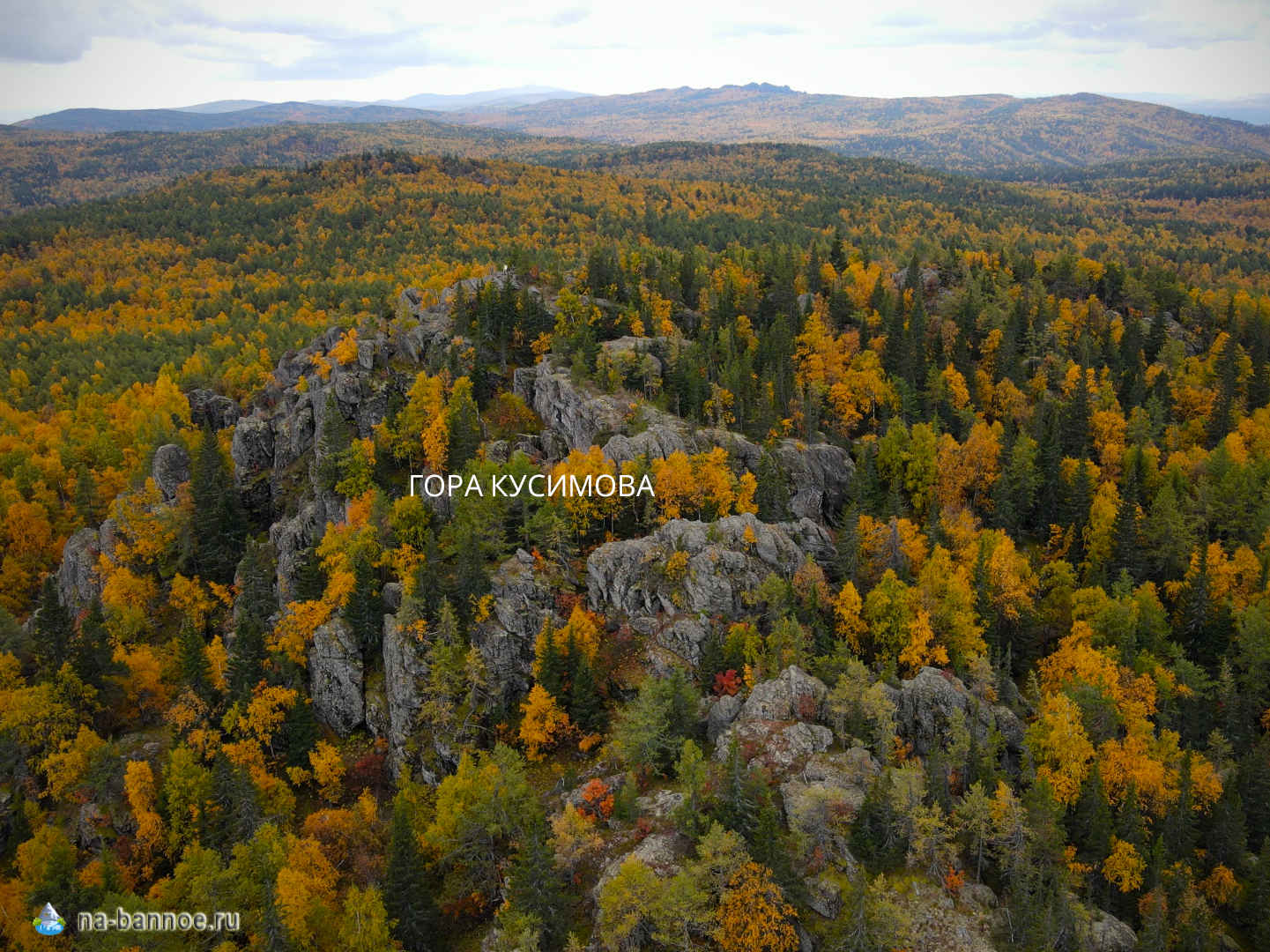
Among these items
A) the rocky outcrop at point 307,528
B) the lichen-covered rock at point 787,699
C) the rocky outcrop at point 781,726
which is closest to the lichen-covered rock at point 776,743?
the rocky outcrop at point 781,726

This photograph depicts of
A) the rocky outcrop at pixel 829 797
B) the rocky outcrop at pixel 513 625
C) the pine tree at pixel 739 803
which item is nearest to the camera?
the pine tree at pixel 739 803

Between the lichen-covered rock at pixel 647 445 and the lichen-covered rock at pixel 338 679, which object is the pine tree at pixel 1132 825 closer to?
the lichen-covered rock at pixel 647 445

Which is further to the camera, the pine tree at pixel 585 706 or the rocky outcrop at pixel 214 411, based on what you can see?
the rocky outcrop at pixel 214 411

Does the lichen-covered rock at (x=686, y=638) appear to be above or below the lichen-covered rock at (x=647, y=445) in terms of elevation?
below

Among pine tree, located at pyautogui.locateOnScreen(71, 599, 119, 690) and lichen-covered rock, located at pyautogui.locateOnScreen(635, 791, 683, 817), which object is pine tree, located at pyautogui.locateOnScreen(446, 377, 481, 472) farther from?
lichen-covered rock, located at pyautogui.locateOnScreen(635, 791, 683, 817)

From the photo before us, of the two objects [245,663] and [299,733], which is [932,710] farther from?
[245,663]

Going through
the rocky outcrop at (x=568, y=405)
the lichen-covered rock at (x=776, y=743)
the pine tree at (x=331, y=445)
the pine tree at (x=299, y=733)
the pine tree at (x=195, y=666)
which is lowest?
the pine tree at (x=299, y=733)

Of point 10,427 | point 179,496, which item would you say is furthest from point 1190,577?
point 10,427
